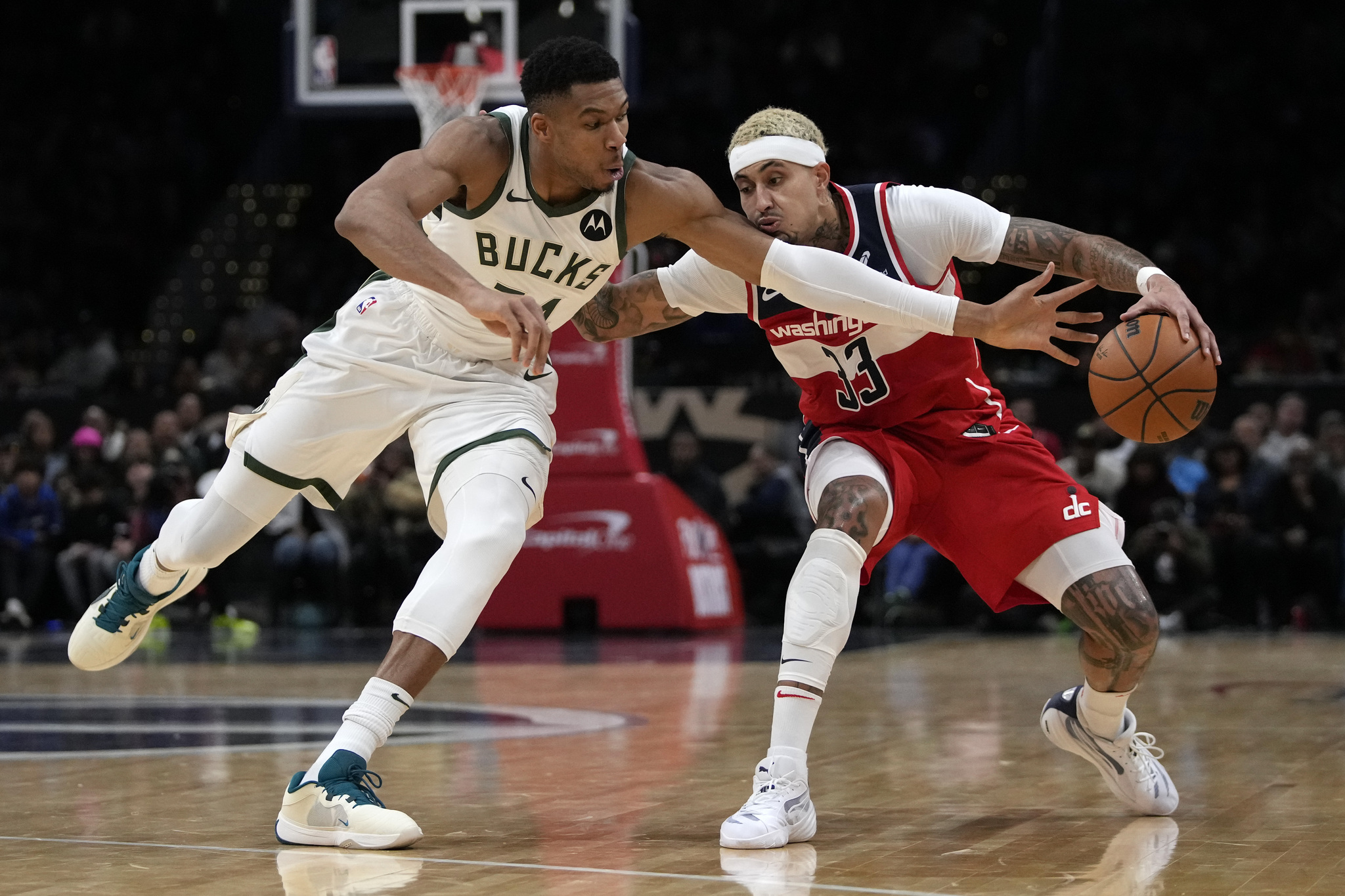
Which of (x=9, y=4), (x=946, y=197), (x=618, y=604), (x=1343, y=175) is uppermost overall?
(x=9, y=4)

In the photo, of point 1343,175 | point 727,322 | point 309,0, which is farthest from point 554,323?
point 1343,175

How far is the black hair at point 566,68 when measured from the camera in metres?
4.33

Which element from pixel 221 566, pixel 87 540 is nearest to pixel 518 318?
pixel 221 566

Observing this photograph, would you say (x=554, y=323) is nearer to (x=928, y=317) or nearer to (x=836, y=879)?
(x=928, y=317)

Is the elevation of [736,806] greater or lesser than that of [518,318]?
lesser

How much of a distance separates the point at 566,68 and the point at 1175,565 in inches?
349

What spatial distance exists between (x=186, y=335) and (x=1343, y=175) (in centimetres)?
1268

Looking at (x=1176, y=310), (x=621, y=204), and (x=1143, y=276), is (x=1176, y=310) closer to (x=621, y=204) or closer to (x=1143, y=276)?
(x=1143, y=276)

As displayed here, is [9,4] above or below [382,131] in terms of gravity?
above

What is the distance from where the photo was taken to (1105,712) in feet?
15.3

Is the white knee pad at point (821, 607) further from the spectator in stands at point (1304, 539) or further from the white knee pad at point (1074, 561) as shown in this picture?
the spectator in stands at point (1304, 539)

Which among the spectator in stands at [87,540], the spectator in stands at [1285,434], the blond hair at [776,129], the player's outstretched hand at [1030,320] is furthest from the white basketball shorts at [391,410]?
the spectator in stands at [87,540]

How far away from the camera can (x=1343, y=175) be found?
17.1 metres

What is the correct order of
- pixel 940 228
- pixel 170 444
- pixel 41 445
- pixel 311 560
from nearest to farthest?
pixel 940 228 → pixel 311 560 → pixel 170 444 → pixel 41 445
